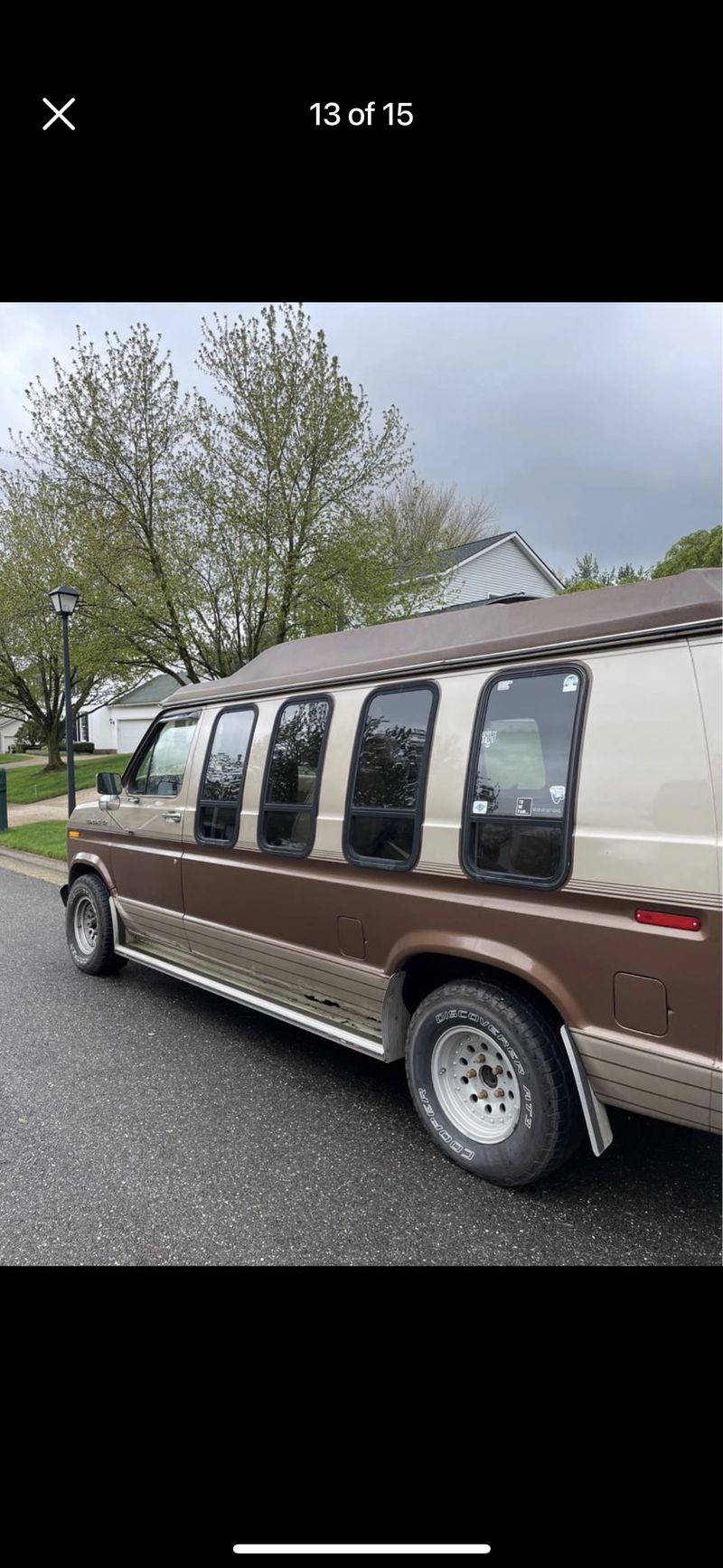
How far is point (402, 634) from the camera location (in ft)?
11.0

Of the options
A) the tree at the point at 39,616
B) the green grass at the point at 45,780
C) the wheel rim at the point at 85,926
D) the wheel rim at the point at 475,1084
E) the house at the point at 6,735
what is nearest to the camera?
the wheel rim at the point at 475,1084

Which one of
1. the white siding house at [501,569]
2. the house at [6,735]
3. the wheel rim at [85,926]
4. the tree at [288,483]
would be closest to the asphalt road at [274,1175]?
the wheel rim at [85,926]

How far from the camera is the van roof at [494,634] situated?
2.28 meters

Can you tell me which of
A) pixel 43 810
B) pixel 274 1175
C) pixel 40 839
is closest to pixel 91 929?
pixel 274 1175

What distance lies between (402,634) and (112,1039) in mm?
3007

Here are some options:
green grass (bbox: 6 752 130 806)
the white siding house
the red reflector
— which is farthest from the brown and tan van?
the white siding house

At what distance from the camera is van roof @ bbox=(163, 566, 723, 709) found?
7.47ft

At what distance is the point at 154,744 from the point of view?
4898 mm

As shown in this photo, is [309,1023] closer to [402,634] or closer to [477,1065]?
[477,1065]

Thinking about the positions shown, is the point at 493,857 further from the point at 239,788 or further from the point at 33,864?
the point at 33,864

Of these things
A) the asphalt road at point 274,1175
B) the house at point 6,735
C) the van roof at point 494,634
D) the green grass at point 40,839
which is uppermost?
the house at point 6,735

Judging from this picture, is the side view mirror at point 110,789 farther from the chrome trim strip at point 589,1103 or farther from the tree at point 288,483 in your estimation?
the tree at point 288,483

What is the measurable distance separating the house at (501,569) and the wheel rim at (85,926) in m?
15.8
